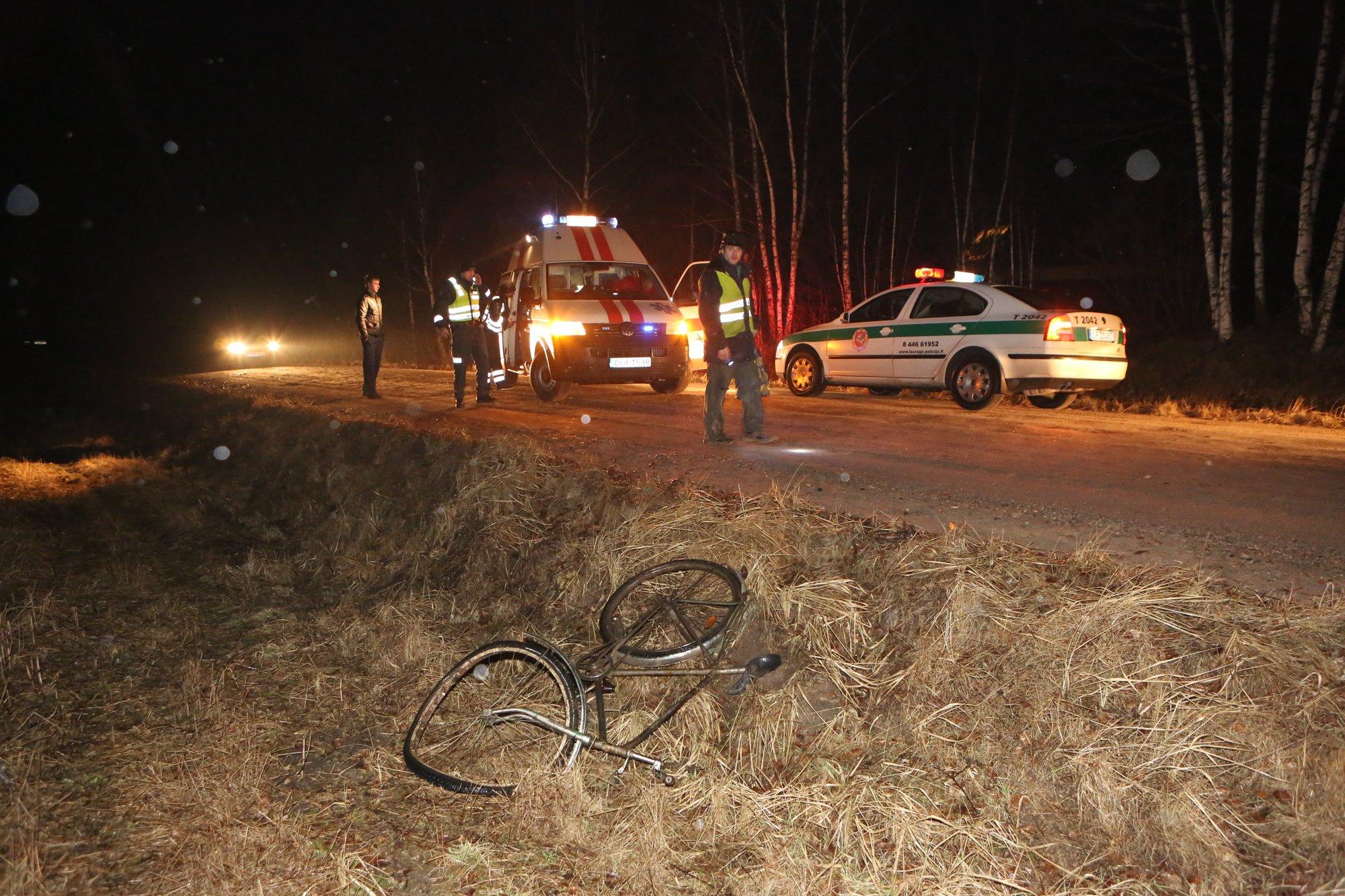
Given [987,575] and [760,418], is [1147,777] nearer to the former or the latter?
[987,575]

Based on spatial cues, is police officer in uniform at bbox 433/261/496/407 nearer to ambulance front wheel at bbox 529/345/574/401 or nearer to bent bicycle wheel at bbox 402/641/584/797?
ambulance front wheel at bbox 529/345/574/401

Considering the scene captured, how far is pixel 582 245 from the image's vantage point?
12930 mm

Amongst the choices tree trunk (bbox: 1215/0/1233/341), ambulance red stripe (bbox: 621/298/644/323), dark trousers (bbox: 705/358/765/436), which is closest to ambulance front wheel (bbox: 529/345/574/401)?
ambulance red stripe (bbox: 621/298/644/323)

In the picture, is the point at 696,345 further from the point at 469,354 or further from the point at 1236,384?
the point at 1236,384

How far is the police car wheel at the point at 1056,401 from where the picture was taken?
35.3 ft

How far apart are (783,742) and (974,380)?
7982 mm

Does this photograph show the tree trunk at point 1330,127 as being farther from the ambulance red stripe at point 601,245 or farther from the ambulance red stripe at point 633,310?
the ambulance red stripe at point 601,245

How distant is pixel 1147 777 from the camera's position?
10.1 feet

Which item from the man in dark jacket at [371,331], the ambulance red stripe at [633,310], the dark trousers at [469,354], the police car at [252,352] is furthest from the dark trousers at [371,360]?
the police car at [252,352]

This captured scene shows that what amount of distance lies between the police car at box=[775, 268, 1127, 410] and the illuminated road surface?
15.8 inches

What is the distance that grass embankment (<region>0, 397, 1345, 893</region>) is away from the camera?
2990 millimetres

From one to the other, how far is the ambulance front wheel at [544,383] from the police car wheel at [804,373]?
3242 mm

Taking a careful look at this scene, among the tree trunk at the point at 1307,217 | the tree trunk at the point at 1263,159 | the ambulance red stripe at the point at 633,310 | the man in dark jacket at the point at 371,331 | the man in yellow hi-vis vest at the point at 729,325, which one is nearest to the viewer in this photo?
the man in yellow hi-vis vest at the point at 729,325

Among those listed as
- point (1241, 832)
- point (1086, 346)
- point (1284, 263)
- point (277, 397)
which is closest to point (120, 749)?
point (1241, 832)
